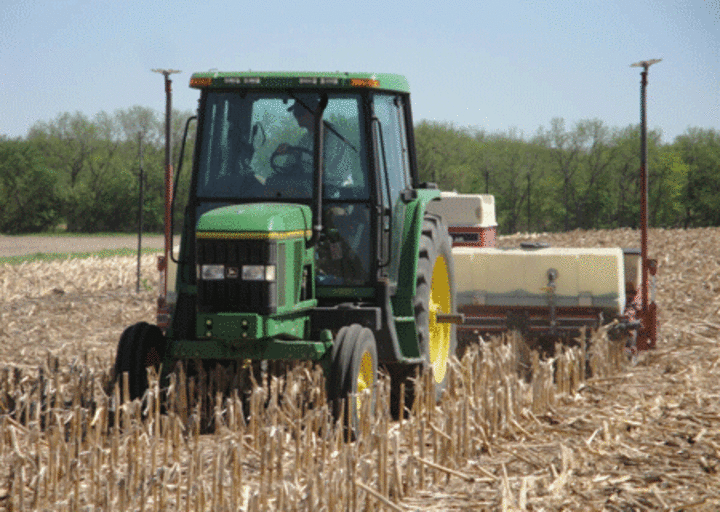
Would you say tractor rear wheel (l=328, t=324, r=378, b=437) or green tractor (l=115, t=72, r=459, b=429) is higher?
green tractor (l=115, t=72, r=459, b=429)

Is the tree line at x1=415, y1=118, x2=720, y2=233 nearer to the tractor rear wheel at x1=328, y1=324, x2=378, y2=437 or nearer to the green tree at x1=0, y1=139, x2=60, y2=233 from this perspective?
the green tree at x1=0, y1=139, x2=60, y2=233

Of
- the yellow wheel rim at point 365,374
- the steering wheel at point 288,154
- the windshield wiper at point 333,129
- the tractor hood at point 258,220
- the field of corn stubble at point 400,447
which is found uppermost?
the windshield wiper at point 333,129

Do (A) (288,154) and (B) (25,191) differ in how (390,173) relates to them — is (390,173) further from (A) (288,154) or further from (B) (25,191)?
(B) (25,191)

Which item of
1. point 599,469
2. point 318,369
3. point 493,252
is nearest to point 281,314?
point 318,369

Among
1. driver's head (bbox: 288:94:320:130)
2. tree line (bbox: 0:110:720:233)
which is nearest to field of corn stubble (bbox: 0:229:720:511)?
driver's head (bbox: 288:94:320:130)

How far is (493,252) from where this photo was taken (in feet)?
31.9

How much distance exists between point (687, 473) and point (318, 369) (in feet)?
7.95

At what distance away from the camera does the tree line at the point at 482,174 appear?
64.0 metres

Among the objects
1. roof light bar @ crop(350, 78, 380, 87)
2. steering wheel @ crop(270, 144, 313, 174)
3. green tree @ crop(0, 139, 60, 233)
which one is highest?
green tree @ crop(0, 139, 60, 233)

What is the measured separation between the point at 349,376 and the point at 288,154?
175 cm

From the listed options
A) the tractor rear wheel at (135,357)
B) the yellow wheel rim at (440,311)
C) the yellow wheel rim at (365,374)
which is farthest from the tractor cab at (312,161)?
the yellow wheel rim at (440,311)

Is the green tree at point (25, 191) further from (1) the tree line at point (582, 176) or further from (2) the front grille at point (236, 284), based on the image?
(2) the front grille at point (236, 284)

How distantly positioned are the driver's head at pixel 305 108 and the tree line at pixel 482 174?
57940 millimetres

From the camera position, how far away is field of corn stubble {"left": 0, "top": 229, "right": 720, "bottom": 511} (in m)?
4.75
